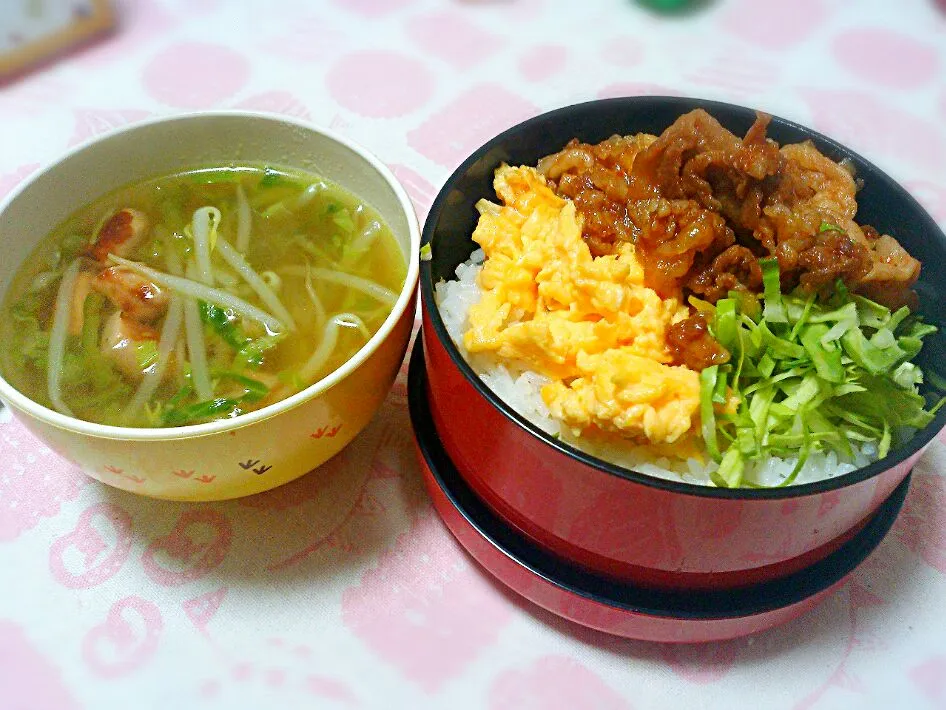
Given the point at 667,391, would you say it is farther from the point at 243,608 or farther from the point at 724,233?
the point at 243,608

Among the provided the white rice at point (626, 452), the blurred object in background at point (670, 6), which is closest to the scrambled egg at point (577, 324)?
the white rice at point (626, 452)

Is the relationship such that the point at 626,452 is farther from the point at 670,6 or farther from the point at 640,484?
the point at 670,6

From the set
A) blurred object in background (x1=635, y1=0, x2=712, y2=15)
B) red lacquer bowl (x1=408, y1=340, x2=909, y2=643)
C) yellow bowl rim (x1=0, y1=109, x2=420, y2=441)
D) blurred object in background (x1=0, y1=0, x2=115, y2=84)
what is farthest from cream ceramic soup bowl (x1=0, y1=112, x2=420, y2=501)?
blurred object in background (x1=635, y1=0, x2=712, y2=15)

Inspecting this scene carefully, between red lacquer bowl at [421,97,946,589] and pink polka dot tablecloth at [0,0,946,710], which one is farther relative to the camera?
A: pink polka dot tablecloth at [0,0,946,710]

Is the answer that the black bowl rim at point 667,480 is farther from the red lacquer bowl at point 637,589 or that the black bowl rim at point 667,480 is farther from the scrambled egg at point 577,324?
the red lacquer bowl at point 637,589

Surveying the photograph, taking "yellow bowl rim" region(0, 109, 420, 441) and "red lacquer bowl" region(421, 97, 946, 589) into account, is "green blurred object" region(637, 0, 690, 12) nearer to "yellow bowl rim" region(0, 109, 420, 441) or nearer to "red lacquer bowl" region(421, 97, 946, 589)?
"red lacquer bowl" region(421, 97, 946, 589)

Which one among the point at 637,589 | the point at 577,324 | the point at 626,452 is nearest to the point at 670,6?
the point at 577,324

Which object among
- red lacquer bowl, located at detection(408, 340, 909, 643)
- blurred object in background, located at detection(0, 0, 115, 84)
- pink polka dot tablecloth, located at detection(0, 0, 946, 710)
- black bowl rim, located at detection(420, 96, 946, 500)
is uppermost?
black bowl rim, located at detection(420, 96, 946, 500)
